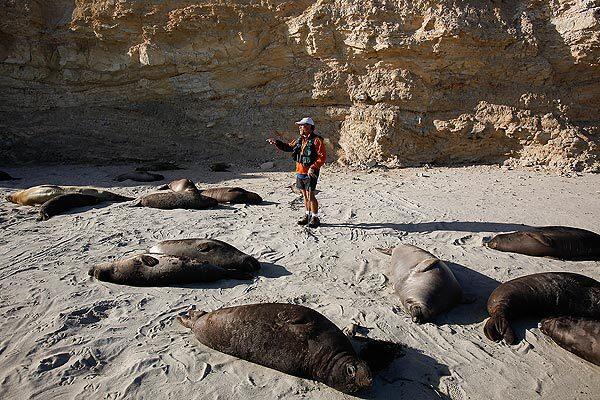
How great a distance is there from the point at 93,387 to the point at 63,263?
7.76ft

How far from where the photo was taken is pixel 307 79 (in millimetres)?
12195

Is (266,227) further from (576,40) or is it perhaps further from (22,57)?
(22,57)

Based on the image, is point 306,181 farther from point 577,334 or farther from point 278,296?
point 577,334

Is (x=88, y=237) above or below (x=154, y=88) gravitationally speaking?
below

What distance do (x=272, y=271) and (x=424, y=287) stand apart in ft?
5.43

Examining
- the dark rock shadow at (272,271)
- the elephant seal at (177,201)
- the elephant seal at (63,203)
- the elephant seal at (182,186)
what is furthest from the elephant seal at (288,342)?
the elephant seal at (182,186)

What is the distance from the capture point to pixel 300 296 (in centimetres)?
399

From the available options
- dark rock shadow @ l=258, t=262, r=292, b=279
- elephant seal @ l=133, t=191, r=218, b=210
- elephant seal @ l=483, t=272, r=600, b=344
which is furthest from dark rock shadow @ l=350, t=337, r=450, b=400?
elephant seal @ l=133, t=191, r=218, b=210

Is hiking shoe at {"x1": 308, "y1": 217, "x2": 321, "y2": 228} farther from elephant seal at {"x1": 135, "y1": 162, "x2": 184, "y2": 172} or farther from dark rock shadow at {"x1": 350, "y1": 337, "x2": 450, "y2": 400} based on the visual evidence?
elephant seal at {"x1": 135, "y1": 162, "x2": 184, "y2": 172}

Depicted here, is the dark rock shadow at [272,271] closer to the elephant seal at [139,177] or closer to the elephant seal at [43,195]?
the elephant seal at [43,195]

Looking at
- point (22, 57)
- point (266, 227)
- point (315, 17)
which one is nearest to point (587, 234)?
point (266, 227)

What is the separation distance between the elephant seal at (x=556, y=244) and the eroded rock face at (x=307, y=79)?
6.11m

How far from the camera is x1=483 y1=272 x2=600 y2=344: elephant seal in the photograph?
3.62 metres

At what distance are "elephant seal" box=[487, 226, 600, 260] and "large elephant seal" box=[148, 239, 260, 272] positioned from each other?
3200 millimetres
